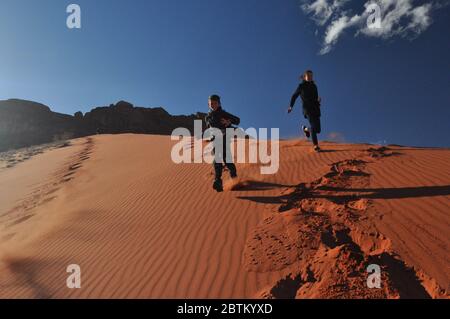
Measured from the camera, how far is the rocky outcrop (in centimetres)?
4769

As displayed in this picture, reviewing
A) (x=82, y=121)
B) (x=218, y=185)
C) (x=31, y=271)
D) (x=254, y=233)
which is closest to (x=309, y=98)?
(x=218, y=185)

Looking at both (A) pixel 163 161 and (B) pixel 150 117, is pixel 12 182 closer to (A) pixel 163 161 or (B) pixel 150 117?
(A) pixel 163 161

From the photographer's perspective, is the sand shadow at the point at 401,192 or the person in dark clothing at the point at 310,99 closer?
the sand shadow at the point at 401,192

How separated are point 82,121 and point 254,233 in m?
51.2

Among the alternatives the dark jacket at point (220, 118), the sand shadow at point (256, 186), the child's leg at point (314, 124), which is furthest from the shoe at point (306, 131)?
the dark jacket at point (220, 118)

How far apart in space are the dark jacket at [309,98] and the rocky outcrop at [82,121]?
38222 mm

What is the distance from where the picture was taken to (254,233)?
199 inches

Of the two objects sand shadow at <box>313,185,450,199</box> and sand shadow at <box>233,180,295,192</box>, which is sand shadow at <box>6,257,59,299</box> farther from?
sand shadow at <box>313,185,450,199</box>

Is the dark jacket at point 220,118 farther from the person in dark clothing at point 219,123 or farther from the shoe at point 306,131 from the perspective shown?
the shoe at point 306,131

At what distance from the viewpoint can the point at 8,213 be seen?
891 cm

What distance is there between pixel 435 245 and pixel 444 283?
2.32ft

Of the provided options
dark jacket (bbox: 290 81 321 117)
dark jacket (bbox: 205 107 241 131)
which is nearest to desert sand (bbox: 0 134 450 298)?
dark jacket (bbox: 290 81 321 117)

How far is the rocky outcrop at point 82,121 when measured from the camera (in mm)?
47688
